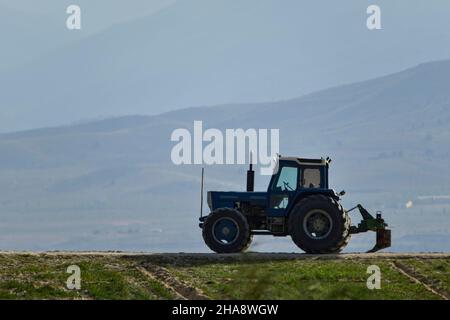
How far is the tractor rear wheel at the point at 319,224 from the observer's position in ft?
152

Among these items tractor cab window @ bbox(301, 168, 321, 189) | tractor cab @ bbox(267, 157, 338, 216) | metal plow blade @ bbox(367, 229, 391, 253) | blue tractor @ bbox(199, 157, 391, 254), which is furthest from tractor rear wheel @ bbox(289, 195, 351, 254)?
metal plow blade @ bbox(367, 229, 391, 253)

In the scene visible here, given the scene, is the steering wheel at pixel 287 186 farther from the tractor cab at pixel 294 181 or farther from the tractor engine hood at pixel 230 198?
the tractor engine hood at pixel 230 198

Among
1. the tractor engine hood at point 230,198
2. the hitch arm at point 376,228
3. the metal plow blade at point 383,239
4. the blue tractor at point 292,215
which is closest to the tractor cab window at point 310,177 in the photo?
the blue tractor at point 292,215

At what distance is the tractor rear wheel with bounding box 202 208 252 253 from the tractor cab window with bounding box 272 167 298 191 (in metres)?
1.59

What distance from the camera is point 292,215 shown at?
46.5 m

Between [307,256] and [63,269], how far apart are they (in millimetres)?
7968

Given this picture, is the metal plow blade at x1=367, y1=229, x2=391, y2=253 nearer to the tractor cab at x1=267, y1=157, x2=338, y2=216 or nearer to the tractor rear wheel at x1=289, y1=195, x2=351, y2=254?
the tractor rear wheel at x1=289, y1=195, x2=351, y2=254

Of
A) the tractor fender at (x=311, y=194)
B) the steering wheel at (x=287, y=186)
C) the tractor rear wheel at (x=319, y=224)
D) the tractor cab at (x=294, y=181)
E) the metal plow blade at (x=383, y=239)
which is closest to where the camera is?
the tractor rear wheel at (x=319, y=224)

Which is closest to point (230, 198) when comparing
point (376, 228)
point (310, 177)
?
point (310, 177)

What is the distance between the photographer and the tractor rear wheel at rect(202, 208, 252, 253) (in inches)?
1854
